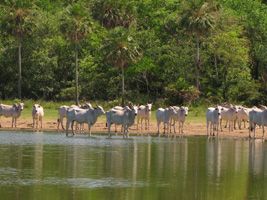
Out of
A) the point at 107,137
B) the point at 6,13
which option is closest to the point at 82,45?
the point at 6,13

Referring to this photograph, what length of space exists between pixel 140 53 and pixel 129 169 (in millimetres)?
42443

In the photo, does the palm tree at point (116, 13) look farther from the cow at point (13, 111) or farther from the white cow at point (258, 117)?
the white cow at point (258, 117)

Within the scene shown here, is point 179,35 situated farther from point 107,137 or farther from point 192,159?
point 192,159

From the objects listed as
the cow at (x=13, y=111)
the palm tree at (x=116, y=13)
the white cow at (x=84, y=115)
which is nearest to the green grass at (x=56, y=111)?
the cow at (x=13, y=111)

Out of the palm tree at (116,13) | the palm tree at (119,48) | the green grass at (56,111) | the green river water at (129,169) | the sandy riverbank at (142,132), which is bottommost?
the green river water at (129,169)

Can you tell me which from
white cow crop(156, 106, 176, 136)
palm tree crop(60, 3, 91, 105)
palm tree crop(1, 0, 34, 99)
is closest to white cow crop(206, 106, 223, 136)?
white cow crop(156, 106, 176, 136)

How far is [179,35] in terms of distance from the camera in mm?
72562

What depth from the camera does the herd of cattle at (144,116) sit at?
41.0m

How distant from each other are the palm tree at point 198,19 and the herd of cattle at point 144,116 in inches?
643

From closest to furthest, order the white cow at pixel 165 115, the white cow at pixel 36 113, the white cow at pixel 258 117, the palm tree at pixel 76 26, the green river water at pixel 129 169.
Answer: the green river water at pixel 129 169
the white cow at pixel 258 117
the white cow at pixel 165 115
the white cow at pixel 36 113
the palm tree at pixel 76 26

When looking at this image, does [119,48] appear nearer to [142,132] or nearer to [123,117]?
[142,132]

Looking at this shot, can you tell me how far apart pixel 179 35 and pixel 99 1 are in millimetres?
10294

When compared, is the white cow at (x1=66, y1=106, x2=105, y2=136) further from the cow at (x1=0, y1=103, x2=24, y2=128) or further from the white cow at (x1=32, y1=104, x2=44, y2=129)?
the cow at (x1=0, y1=103, x2=24, y2=128)

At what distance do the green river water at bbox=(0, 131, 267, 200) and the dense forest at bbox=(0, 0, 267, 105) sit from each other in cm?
2930
